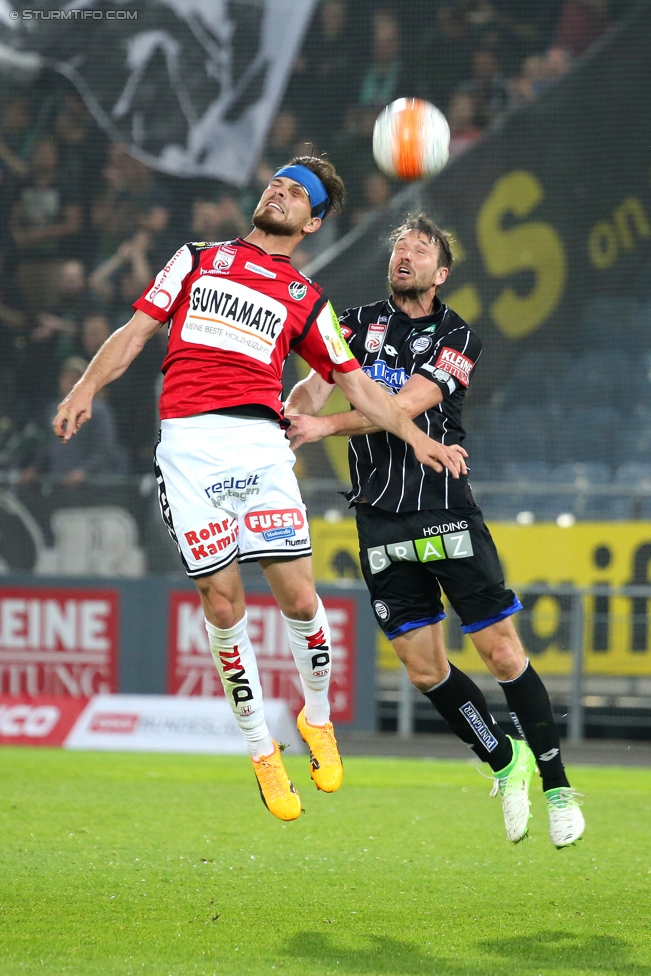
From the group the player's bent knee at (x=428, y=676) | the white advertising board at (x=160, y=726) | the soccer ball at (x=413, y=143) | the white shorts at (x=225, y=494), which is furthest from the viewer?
the white advertising board at (x=160, y=726)

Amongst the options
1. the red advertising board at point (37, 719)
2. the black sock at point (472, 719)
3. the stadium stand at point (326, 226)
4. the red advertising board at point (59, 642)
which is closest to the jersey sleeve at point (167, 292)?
the black sock at point (472, 719)

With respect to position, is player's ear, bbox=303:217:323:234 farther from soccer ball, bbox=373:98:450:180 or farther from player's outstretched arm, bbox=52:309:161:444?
soccer ball, bbox=373:98:450:180

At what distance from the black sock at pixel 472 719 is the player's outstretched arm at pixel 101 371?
6.99 feet

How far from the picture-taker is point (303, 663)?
5410 millimetres

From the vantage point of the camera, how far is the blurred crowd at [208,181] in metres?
16.4

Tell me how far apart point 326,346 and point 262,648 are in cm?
740

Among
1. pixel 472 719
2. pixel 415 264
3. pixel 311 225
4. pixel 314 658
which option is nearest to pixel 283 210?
pixel 311 225

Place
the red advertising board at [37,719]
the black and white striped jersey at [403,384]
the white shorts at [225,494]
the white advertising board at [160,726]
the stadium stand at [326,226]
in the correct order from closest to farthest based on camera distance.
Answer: the white shorts at [225,494] < the black and white striped jersey at [403,384] < the white advertising board at [160,726] < the red advertising board at [37,719] < the stadium stand at [326,226]

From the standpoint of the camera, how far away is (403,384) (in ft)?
18.7

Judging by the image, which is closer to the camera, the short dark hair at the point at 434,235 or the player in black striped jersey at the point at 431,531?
the player in black striped jersey at the point at 431,531

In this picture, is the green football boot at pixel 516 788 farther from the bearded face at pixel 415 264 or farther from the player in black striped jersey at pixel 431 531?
the bearded face at pixel 415 264

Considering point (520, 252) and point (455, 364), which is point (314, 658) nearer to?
point (455, 364)

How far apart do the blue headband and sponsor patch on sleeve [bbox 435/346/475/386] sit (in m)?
0.83

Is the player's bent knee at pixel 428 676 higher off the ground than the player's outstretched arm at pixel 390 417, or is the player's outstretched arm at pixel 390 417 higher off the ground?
the player's outstretched arm at pixel 390 417
